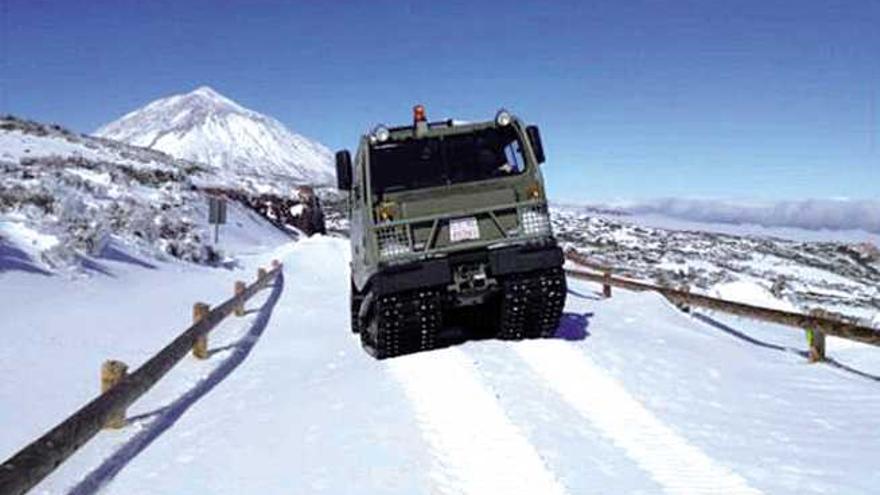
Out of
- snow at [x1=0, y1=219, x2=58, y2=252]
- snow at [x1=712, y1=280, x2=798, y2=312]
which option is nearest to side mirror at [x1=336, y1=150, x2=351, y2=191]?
snow at [x1=0, y1=219, x2=58, y2=252]

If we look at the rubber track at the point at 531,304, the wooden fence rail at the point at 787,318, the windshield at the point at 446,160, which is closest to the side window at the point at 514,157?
the windshield at the point at 446,160

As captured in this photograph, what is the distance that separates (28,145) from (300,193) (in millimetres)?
33651

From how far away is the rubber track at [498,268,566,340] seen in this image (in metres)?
9.02

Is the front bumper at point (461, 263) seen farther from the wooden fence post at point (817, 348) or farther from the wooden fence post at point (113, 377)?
the wooden fence post at point (817, 348)

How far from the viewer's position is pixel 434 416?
6520 mm

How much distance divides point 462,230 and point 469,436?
140 inches

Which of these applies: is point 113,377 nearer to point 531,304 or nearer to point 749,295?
point 531,304

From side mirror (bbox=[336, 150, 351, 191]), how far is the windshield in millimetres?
326

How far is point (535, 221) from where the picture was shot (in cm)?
915

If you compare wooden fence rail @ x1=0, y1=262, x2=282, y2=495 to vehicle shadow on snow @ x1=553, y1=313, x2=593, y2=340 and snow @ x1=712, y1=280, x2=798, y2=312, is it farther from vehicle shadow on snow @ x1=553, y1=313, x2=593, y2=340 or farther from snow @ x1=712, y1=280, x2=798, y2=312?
snow @ x1=712, y1=280, x2=798, y2=312

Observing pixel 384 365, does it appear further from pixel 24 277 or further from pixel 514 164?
pixel 24 277

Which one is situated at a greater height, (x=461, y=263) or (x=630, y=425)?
(x=461, y=263)

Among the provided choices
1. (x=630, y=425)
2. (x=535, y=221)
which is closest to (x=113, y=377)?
(x=630, y=425)

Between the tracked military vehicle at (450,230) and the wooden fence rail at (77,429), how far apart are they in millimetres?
2393
